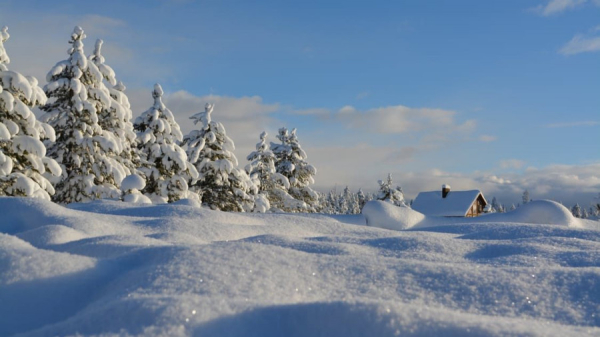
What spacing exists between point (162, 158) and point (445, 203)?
26135 millimetres

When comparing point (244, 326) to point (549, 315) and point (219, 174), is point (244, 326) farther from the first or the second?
point (219, 174)

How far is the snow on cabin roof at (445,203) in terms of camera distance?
37625 mm

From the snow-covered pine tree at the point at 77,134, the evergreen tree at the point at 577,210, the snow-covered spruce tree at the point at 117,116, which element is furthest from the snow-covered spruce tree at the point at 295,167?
the evergreen tree at the point at 577,210

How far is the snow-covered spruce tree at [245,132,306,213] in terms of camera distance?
91.9ft

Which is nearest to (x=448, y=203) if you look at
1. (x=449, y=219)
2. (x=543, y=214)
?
(x=543, y=214)

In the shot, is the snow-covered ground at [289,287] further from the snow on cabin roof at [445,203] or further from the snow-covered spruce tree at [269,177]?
the snow on cabin roof at [445,203]

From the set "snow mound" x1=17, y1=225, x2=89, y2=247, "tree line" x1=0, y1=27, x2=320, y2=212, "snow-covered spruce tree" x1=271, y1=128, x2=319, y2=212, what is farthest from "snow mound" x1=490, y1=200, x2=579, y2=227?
"snow-covered spruce tree" x1=271, y1=128, x2=319, y2=212

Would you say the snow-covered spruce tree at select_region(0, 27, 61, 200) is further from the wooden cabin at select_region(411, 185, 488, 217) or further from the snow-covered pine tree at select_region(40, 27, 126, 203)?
the wooden cabin at select_region(411, 185, 488, 217)

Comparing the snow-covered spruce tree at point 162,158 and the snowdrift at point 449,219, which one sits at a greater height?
the snow-covered spruce tree at point 162,158

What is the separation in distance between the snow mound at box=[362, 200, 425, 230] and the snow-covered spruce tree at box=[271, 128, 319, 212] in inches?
859

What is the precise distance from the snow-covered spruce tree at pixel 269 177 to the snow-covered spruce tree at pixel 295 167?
1.42 m

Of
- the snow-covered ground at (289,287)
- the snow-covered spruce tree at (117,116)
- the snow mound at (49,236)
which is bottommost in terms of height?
the snow-covered ground at (289,287)

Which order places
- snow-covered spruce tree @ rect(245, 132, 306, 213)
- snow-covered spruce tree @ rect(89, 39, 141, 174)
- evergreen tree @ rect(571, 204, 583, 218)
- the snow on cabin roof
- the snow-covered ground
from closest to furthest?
the snow-covered ground, snow-covered spruce tree @ rect(89, 39, 141, 174), snow-covered spruce tree @ rect(245, 132, 306, 213), the snow on cabin roof, evergreen tree @ rect(571, 204, 583, 218)

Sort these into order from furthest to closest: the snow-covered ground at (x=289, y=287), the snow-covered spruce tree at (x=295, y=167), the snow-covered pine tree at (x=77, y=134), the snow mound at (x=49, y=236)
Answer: the snow-covered spruce tree at (x=295, y=167) < the snow-covered pine tree at (x=77, y=134) < the snow mound at (x=49, y=236) < the snow-covered ground at (x=289, y=287)
